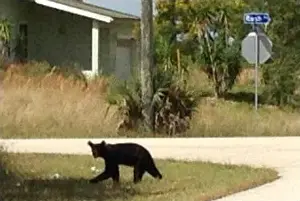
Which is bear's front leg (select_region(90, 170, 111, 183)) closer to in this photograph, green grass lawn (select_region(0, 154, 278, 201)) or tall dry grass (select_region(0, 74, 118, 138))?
green grass lawn (select_region(0, 154, 278, 201))

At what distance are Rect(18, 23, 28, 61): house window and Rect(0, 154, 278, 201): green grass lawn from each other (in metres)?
18.6

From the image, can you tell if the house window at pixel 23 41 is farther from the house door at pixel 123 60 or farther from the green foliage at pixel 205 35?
the green foliage at pixel 205 35

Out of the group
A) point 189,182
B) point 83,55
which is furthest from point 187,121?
point 83,55

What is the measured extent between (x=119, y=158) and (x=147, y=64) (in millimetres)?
10384

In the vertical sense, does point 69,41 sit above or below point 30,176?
above

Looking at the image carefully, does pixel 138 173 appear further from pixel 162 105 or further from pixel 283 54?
pixel 283 54

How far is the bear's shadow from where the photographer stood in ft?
44.5

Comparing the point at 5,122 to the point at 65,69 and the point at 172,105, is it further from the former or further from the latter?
the point at 65,69

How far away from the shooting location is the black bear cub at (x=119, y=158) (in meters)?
14.3

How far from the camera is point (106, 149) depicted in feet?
46.9

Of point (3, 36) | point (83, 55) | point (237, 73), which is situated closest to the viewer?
point (3, 36)

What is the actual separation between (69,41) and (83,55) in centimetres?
75

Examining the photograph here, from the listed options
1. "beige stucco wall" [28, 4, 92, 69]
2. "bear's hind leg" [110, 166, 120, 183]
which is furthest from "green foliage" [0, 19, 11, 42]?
"bear's hind leg" [110, 166, 120, 183]

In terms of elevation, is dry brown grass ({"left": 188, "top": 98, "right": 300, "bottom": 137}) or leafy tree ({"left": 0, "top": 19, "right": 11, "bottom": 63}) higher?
leafy tree ({"left": 0, "top": 19, "right": 11, "bottom": 63})
